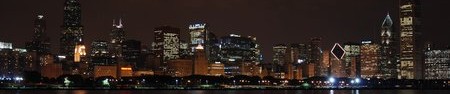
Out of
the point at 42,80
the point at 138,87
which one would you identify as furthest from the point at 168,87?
the point at 42,80

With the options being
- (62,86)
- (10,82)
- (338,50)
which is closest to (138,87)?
(62,86)

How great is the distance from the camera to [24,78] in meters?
199

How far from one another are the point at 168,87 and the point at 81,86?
23.4 metres

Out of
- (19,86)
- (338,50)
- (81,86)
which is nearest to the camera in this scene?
(338,50)

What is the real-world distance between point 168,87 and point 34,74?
36456 millimetres

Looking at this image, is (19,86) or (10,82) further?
(10,82)

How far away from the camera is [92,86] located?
19900cm

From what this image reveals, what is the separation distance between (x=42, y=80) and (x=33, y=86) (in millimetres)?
7011

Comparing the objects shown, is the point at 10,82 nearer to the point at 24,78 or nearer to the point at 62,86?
the point at 24,78

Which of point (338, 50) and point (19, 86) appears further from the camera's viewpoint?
point (19, 86)

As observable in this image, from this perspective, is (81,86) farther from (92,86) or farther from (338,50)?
(338,50)

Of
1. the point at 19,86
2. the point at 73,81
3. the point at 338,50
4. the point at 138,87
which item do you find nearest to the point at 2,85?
the point at 19,86

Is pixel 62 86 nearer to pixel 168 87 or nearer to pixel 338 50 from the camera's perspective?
pixel 168 87

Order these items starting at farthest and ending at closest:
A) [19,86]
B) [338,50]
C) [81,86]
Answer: [81,86], [19,86], [338,50]
